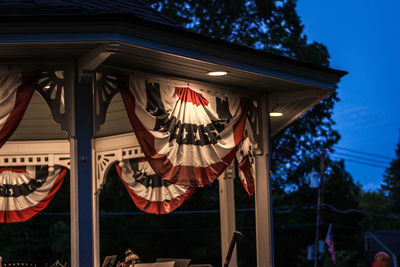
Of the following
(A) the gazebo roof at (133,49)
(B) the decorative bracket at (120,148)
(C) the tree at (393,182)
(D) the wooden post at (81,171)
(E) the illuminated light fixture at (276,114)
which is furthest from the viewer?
(C) the tree at (393,182)

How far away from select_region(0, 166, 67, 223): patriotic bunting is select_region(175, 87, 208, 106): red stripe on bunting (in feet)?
15.2

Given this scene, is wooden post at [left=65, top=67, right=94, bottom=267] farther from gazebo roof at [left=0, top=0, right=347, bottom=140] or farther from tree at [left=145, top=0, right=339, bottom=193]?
tree at [left=145, top=0, right=339, bottom=193]

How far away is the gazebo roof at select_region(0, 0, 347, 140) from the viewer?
5754 mm

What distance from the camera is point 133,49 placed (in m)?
6.14

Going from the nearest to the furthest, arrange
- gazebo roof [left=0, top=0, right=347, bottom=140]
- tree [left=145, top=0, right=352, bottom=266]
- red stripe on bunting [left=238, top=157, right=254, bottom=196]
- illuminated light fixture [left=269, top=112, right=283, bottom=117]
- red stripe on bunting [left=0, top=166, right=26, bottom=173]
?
1. gazebo roof [left=0, top=0, right=347, bottom=140]
2. red stripe on bunting [left=238, top=157, right=254, bottom=196]
3. illuminated light fixture [left=269, top=112, right=283, bottom=117]
4. red stripe on bunting [left=0, top=166, right=26, bottom=173]
5. tree [left=145, top=0, right=352, bottom=266]

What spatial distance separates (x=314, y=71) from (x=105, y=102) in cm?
279

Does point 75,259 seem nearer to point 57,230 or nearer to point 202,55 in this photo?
point 202,55

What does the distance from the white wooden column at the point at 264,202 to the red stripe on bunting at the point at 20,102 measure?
3.34 meters

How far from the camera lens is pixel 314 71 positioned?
26.1 ft

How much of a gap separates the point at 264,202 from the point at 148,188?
2.68 m

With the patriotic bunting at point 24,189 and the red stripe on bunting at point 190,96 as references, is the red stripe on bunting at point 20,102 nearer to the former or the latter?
the red stripe on bunting at point 190,96

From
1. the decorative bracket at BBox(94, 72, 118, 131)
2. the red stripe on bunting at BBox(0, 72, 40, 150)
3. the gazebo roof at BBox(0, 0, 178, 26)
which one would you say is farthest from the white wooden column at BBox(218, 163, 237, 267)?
the red stripe on bunting at BBox(0, 72, 40, 150)

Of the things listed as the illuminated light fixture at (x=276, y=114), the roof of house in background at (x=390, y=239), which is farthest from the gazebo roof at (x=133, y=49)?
the roof of house in background at (x=390, y=239)

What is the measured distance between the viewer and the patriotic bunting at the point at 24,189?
11.3 meters
